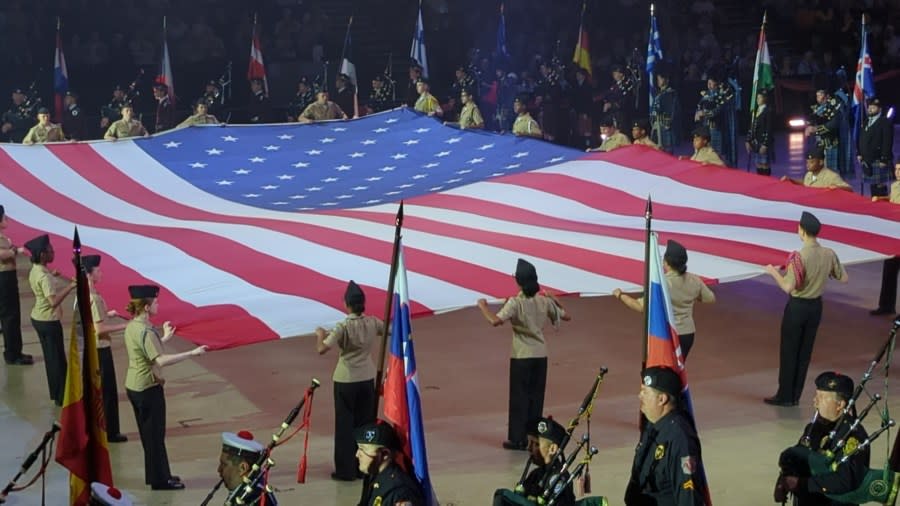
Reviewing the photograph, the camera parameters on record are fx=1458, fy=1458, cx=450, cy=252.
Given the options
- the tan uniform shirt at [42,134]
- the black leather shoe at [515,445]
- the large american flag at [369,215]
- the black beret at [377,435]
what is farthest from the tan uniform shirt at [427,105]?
the black beret at [377,435]

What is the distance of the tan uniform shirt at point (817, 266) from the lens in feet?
30.6

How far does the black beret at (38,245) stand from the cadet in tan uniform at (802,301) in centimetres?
478

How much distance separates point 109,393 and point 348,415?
179 cm

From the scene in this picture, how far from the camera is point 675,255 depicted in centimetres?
901

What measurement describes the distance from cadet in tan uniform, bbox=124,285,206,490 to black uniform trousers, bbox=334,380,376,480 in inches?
36.0

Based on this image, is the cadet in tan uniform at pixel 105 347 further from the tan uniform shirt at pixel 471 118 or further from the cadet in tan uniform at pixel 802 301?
the tan uniform shirt at pixel 471 118

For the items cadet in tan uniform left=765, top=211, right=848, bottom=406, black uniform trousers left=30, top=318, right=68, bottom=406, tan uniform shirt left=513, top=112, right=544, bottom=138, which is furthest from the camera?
tan uniform shirt left=513, top=112, right=544, bottom=138

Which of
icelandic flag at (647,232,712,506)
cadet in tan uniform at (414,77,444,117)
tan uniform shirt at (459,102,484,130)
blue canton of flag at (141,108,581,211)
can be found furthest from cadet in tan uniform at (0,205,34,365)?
cadet in tan uniform at (414,77,444,117)

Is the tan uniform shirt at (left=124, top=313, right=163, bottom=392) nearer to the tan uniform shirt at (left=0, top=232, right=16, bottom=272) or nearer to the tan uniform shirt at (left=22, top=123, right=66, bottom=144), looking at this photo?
the tan uniform shirt at (left=0, top=232, right=16, bottom=272)

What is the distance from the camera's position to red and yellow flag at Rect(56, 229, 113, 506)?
19.6 feet

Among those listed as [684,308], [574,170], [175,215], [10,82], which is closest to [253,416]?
[175,215]

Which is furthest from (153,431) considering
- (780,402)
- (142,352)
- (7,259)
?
(780,402)

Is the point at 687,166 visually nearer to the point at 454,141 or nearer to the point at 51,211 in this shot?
the point at 454,141

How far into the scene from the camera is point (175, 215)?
11.3 metres
